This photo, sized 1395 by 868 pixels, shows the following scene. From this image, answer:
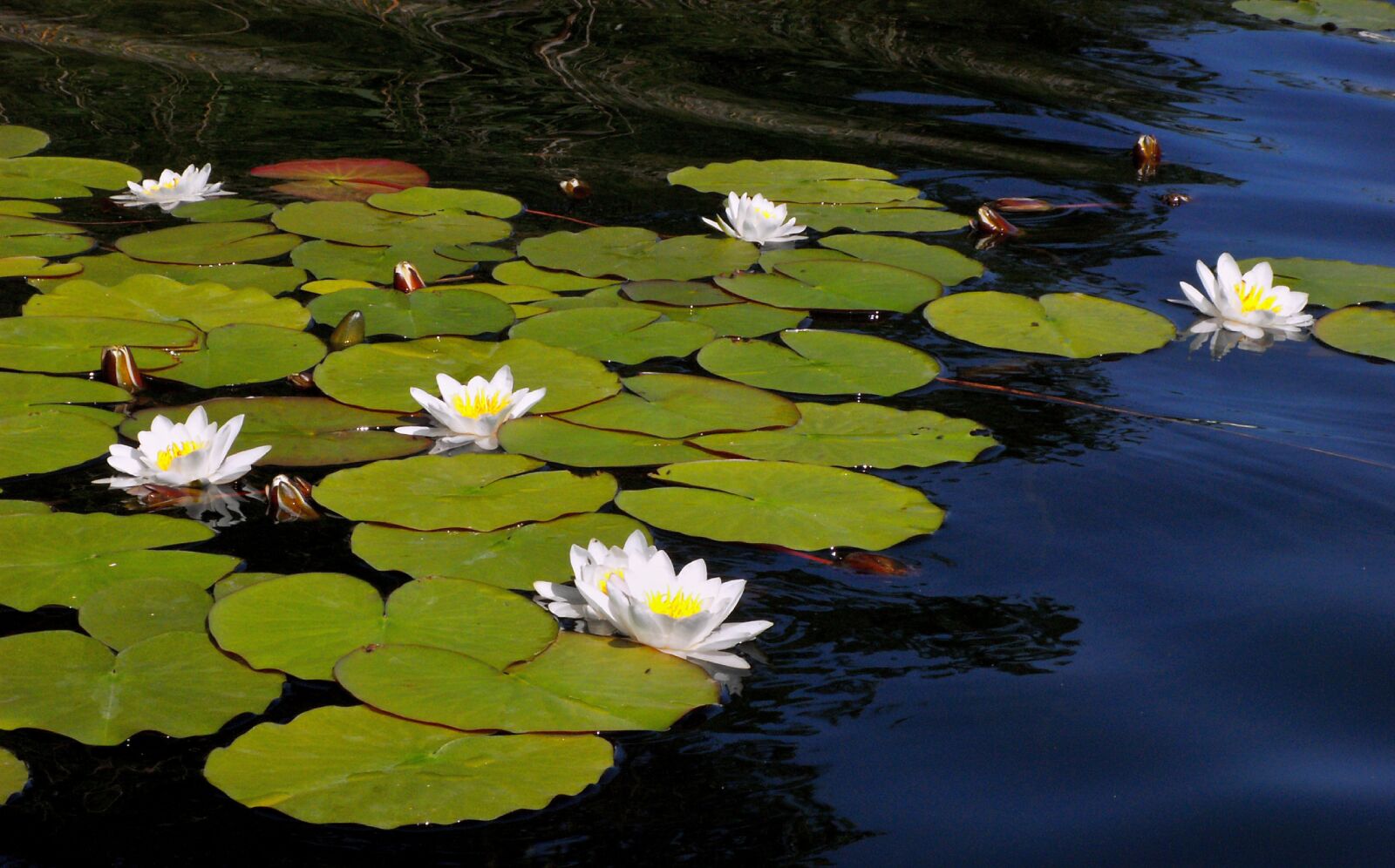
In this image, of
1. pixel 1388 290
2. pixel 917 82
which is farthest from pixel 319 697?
pixel 917 82

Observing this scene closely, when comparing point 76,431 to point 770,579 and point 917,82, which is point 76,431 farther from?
point 917,82

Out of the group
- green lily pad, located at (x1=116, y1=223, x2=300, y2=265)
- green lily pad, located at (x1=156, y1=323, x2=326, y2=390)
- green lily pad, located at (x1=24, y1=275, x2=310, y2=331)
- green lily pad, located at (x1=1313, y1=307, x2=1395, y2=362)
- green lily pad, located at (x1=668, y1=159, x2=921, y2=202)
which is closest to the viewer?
green lily pad, located at (x1=156, y1=323, x2=326, y2=390)

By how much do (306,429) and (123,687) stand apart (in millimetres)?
752

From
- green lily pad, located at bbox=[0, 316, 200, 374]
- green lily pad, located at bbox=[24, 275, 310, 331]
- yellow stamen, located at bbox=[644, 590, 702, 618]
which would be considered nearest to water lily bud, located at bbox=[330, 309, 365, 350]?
green lily pad, located at bbox=[24, 275, 310, 331]

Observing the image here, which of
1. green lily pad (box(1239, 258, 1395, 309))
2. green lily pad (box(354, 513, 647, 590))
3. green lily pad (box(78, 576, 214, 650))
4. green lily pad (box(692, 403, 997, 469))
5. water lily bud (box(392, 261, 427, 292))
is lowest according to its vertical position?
green lily pad (box(78, 576, 214, 650))

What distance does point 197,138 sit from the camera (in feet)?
12.6

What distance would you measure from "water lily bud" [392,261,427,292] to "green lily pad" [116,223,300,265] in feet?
1.37

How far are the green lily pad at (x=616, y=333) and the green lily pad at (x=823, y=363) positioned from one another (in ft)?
0.26

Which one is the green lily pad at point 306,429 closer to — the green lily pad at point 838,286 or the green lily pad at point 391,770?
the green lily pad at point 391,770

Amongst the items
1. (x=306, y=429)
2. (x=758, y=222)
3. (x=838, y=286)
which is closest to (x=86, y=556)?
(x=306, y=429)

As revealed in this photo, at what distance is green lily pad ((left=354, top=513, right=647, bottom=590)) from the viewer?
1.74 meters

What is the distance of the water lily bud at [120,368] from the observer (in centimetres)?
228

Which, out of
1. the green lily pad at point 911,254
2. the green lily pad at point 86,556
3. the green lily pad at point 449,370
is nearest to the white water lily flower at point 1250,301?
the green lily pad at point 911,254

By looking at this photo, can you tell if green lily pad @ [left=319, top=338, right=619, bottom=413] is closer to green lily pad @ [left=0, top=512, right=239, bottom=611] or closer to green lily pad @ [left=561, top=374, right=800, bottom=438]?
green lily pad @ [left=561, top=374, right=800, bottom=438]
